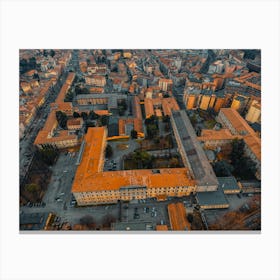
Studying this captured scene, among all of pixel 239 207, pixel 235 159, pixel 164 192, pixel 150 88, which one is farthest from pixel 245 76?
pixel 164 192

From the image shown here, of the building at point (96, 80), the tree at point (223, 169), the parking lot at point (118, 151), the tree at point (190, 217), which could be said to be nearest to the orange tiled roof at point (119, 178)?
the tree at point (190, 217)

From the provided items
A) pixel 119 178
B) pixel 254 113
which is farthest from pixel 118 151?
pixel 254 113

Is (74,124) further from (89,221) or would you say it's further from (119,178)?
(89,221)

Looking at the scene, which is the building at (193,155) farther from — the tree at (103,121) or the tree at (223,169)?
the tree at (103,121)

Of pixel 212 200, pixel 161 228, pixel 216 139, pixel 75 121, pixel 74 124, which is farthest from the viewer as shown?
pixel 75 121

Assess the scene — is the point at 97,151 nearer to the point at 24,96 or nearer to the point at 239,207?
the point at 239,207

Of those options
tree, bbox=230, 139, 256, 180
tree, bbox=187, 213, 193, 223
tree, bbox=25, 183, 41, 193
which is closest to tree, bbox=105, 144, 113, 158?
tree, bbox=25, 183, 41, 193
